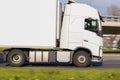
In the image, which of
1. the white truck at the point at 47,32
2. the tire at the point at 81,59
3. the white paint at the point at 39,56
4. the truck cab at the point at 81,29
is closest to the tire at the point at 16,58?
the white truck at the point at 47,32

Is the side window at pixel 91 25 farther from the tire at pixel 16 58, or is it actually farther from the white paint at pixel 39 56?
the tire at pixel 16 58

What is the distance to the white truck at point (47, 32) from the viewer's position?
74.3 ft

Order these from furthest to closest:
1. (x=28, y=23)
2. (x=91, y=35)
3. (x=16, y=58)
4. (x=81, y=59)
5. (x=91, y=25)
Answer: (x=81, y=59) < (x=91, y=25) < (x=91, y=35) < (x=16, y=58) < (x=28, y=23)

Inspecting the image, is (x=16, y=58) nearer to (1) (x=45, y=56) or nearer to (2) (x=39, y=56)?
(2) (x=39, y=56)

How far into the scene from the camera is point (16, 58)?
22828mm

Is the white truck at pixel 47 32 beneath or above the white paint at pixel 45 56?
above

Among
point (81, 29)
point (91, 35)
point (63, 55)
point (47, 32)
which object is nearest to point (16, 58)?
point (47, 32)

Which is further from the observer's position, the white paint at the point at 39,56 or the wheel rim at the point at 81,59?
the wheel rim at the point at 81,59

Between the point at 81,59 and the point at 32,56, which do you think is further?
the point at 81,59

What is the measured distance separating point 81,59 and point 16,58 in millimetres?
3441

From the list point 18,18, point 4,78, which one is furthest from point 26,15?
point 4,78

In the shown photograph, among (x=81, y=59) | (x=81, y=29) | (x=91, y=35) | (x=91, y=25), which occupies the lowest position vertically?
(x=81, y=59)

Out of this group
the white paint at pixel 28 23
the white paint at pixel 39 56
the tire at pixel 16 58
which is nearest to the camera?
the white paint at pixel 28 23

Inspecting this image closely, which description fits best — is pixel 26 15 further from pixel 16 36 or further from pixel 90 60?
pixel 90 60
